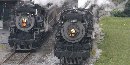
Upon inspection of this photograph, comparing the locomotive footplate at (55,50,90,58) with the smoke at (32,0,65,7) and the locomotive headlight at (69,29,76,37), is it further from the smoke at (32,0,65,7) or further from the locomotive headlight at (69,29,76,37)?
the smoke at (32,0,65,7)

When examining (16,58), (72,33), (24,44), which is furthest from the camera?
(24,44)

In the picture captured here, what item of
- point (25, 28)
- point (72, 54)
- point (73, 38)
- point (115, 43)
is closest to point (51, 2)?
point (25, 28)

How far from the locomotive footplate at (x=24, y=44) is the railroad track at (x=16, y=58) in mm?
465

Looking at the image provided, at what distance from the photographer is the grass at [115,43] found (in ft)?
63.4

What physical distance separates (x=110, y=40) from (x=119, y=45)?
157cm

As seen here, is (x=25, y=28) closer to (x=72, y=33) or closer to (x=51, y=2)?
(x=51, y=2)

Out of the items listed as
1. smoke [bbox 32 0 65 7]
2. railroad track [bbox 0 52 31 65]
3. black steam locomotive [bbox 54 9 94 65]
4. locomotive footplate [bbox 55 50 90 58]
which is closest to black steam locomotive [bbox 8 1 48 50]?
railroad track [bbox 0 52 31 65]

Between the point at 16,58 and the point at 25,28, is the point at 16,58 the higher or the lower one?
the lower one

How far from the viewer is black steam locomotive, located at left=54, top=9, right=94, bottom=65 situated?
59.2 ft

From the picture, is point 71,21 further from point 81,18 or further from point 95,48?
point 95,48

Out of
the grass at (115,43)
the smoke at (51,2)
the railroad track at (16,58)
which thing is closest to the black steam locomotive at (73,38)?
the grass at (115,43)

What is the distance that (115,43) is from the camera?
23562 mm

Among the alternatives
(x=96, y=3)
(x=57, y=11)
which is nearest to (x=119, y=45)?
(x=96, y=3)

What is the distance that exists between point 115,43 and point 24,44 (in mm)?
5987
